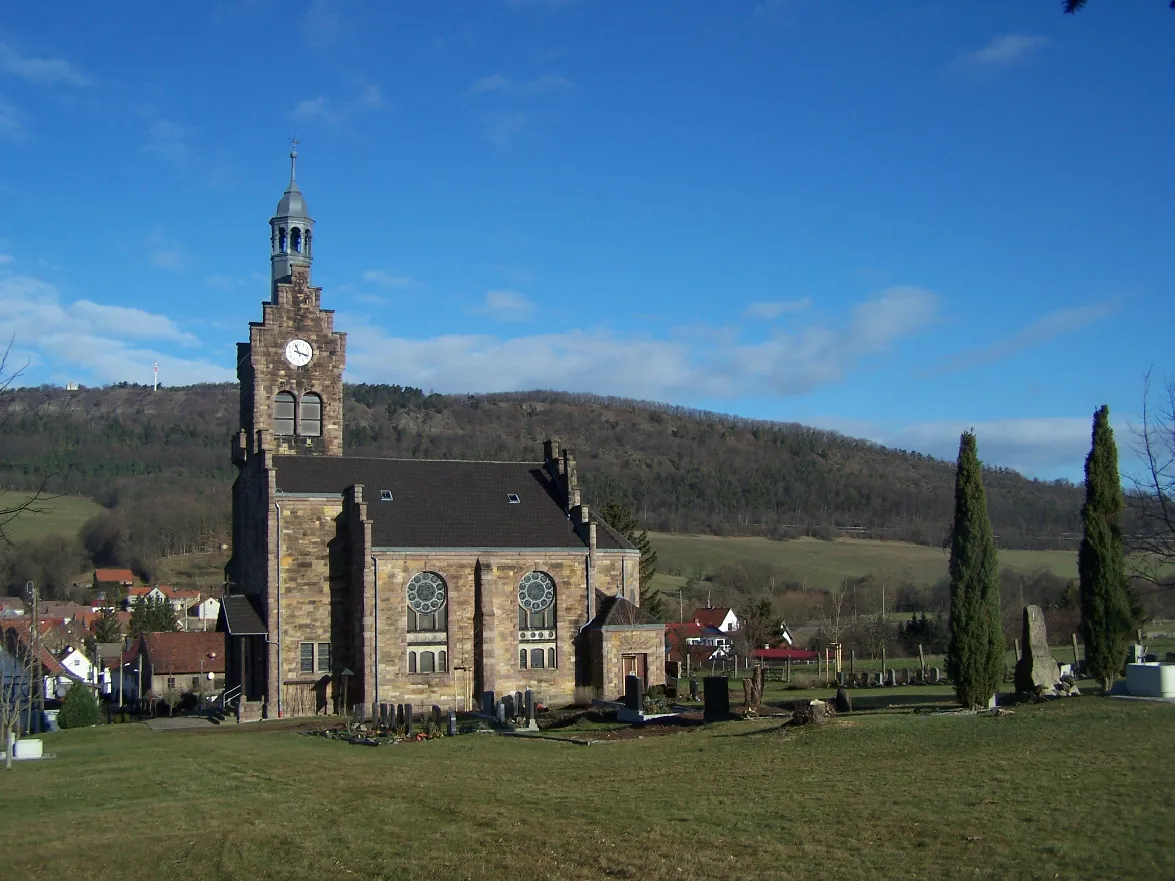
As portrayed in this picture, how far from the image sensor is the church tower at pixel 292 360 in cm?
5316

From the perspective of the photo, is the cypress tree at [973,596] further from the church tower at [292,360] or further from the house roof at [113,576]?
the house roof at [113,576]

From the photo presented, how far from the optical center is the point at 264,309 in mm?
54031

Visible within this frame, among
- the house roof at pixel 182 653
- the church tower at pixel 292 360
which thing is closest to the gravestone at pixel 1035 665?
the church tower at pixel 292 360

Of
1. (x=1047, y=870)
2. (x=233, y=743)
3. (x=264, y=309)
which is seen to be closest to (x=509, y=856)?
(x=1047, y=870)

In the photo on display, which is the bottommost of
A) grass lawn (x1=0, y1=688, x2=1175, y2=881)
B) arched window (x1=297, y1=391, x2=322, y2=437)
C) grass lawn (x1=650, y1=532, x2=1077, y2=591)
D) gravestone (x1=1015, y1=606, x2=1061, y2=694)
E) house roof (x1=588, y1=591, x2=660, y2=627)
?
grass lawn (x1=0, y1=688, x2=1175, y2=881)

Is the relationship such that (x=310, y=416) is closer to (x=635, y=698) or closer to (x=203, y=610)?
(x=635, y=698)

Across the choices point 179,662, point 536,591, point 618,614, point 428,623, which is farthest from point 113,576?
point 618,614

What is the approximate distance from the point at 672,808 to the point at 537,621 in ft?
100

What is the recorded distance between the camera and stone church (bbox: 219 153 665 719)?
47125 millimetres

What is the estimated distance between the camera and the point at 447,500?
168 ft

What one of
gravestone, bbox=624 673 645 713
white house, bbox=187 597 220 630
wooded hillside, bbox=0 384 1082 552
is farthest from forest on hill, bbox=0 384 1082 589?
gravestone, bbox=624 673 645 713

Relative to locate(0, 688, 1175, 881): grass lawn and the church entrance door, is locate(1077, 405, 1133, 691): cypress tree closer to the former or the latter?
locate(0, 688, 1175, 881): grass lawn

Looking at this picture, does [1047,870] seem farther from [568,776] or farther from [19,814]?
[19,814]

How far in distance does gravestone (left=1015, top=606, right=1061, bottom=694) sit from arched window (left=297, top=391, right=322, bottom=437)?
3282cm
